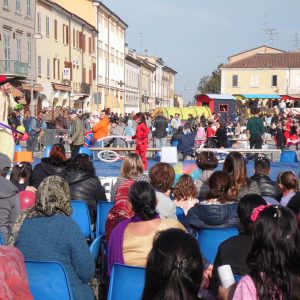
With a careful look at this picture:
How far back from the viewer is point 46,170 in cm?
886

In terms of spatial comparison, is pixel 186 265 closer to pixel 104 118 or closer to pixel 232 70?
pixel 104 118

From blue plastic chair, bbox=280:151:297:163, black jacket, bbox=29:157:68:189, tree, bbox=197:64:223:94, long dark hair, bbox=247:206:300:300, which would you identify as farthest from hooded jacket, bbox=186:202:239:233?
tree, bbox=197:64:223:94

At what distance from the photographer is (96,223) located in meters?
7.61

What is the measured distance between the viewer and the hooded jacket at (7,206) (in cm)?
650

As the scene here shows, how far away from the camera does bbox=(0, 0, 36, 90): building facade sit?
46.1 meters

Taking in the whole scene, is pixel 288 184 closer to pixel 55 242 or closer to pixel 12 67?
pixel 55 242

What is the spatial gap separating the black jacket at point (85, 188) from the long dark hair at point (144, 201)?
10.2ft

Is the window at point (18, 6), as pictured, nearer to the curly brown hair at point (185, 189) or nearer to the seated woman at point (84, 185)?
the seated woman at point (84, 185)

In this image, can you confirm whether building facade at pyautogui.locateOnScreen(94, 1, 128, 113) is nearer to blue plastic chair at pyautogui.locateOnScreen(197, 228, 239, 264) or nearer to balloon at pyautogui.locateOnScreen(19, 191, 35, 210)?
balloon at pyautogui.locateOnScreen(19, 191, 35, 210)

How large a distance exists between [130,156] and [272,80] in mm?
85347

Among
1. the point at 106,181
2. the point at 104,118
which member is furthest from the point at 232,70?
the point at 106,181

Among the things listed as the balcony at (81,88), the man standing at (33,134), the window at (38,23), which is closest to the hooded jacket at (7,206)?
the man standing at (33,134)

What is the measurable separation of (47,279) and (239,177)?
3624mm

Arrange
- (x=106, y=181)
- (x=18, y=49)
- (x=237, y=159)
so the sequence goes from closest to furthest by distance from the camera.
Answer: (x=237, y=159), (x=106, y=181), (x=18, y=49)
